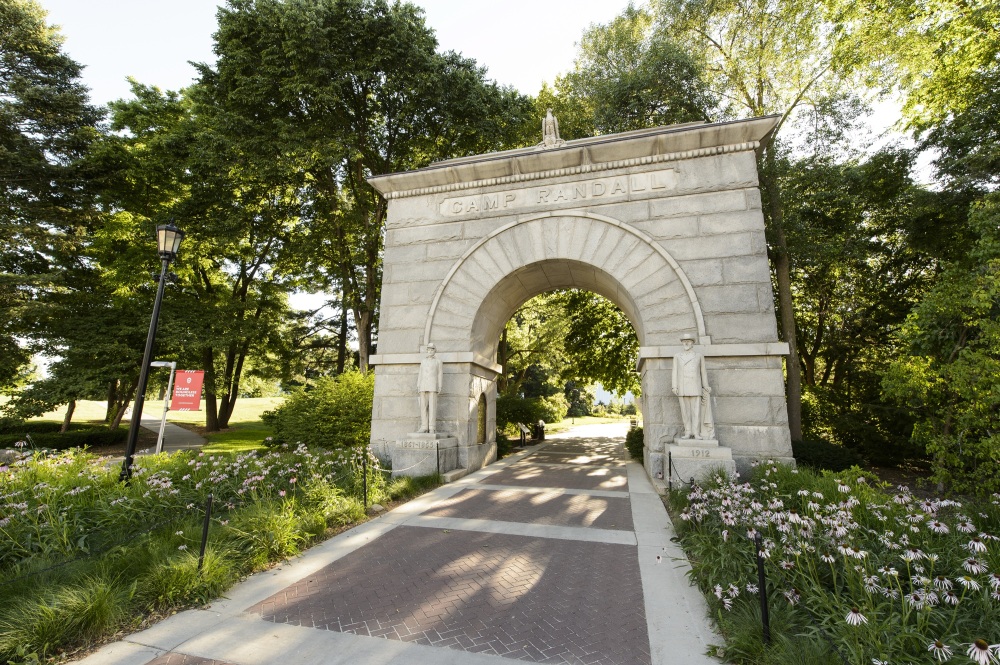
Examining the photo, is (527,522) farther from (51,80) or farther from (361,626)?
(51,80)

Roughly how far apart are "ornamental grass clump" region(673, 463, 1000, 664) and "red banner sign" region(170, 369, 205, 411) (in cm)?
1104

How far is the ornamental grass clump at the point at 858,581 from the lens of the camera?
123 inches

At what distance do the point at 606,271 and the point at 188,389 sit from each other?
10.9m

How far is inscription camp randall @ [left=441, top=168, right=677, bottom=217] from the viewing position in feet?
37.4

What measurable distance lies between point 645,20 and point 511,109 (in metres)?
6.98

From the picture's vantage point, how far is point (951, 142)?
490 inches

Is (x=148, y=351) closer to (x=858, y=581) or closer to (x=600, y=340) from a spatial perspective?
(x=858, y=581)

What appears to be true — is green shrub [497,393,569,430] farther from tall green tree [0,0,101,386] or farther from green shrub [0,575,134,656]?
tall green tree [0,0,101,386]

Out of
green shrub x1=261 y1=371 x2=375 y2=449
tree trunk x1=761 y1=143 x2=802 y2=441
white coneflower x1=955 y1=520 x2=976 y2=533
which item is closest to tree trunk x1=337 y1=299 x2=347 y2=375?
green shrub x1=261 y1=371 x2=375 y2=449

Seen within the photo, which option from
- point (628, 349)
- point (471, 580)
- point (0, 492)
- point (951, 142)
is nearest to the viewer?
point (471, 580)

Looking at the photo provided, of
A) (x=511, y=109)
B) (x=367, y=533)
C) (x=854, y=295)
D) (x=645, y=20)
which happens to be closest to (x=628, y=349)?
(x=854, y=295)

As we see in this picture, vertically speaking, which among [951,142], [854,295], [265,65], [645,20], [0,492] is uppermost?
[645,20]

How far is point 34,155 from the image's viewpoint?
17.0 meters

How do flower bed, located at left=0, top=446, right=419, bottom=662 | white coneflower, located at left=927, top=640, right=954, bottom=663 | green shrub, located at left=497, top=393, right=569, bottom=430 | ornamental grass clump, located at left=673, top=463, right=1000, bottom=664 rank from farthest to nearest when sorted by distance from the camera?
green shrub, located at left=497, top=393, right=569, bottom=430
flower bed, located at left=0, top=446, right=419, bottom=662
ornamental grass clump, located at left=673, top=463, right=1000, bottom=664
white coneflower, located at left=927, top=640, right=954, bottom=663
